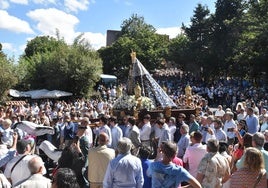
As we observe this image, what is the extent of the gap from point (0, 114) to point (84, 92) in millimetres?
22560

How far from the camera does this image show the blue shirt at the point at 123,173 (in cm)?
568

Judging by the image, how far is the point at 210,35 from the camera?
44.6 metres

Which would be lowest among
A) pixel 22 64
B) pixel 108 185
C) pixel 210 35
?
pixel 108 185

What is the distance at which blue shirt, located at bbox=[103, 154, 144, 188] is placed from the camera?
18.6 ft

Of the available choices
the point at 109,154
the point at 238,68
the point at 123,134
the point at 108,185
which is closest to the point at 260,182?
the point at 108,185

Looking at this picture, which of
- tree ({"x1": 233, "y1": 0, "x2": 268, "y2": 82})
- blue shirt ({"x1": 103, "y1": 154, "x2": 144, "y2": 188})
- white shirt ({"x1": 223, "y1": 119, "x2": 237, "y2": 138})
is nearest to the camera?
blue shirt ({"x1": 103, "y1": 154, "x2": 144, "y2": 188})

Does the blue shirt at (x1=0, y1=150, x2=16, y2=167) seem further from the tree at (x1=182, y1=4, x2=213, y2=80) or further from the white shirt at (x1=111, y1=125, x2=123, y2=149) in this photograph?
the tree at (x1=182, y1=4, x2=213, y2=80)

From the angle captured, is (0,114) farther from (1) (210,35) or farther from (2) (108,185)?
(1) (210,35)

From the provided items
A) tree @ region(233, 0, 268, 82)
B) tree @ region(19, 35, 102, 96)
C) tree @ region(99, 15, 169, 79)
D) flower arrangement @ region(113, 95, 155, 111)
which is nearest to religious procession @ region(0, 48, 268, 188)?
flower arrangement @ region(113, 95, 155, 111)

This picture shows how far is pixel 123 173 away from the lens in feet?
18.6

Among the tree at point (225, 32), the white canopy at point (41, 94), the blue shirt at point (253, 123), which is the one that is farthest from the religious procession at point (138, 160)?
the tree at point (225, 32)

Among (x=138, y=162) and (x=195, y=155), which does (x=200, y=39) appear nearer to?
(x=195, y=155)

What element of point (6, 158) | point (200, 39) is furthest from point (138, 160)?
point (200, 39)

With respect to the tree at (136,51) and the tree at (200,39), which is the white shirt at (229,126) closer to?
the tree at (200,39)
